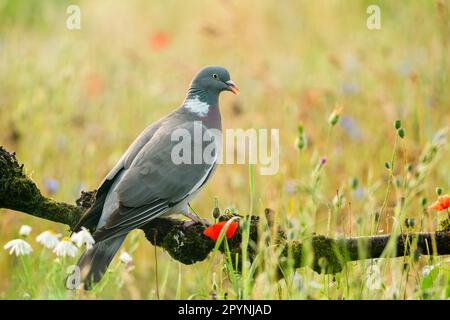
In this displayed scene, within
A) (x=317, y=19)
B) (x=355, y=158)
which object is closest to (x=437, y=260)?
(x=355, y=158)

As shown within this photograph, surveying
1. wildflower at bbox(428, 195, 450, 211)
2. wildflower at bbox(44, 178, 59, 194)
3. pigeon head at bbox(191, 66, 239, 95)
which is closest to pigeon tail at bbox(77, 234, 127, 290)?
pigeon head at bbox(191, 66, 239, 95)

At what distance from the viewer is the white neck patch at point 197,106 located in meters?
4.28

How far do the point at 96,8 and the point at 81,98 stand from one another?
233 cm

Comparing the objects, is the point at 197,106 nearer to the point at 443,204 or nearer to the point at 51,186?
the point at 51,186

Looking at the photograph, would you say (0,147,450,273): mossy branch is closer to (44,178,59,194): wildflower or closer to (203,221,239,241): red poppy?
(203,221,239,241): red poppy

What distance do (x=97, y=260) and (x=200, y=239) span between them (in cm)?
45

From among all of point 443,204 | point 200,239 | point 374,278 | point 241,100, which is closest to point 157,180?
point 200,239

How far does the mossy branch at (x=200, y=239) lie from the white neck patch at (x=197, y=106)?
91 centimetres

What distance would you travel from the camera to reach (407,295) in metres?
3.18

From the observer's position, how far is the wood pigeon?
3344 millimetres

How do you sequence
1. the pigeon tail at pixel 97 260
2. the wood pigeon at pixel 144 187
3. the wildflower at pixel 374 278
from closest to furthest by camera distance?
1. the wildflower at pixel 374 278
2. the pigeon tail at pixel 97 260
3. the wood pigeon at pixel 144 187

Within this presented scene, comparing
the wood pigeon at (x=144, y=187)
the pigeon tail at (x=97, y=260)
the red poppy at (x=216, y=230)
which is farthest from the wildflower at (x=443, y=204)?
the pigeon tail at (x=97, y=260)

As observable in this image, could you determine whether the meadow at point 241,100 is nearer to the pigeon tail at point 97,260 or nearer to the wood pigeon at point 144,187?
the pigeon tail at point 97,260
